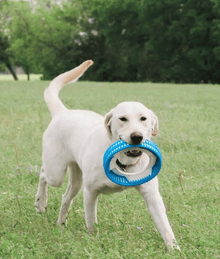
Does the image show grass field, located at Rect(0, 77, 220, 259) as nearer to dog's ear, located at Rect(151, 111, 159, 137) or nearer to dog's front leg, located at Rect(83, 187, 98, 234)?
dog's front leg, located at Rect(83, 187, 98, 234)

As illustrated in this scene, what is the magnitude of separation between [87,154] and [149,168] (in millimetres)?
580

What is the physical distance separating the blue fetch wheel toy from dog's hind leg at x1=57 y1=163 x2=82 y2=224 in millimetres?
935

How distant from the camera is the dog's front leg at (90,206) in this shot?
131 inches

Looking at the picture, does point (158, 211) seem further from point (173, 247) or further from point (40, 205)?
point (40, 205)

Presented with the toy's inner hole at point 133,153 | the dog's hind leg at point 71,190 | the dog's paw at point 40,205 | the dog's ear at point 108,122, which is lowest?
the dog's paw at point 40,205

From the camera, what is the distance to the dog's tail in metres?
4.47

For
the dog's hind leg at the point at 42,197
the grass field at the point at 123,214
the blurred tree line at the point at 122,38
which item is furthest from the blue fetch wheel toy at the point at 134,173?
the blurred tree line at the point at 122,38

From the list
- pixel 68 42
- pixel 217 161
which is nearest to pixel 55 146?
pixel 217 161

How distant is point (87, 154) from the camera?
130 inches

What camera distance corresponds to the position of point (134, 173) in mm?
3104

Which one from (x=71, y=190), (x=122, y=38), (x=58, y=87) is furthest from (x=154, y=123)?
(x=122, y=38)

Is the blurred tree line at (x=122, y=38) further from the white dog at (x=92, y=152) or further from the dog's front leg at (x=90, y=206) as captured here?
the dog's front leg at (x=90, y=206)

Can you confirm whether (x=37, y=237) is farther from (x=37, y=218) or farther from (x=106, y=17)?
(x=106, y=17)

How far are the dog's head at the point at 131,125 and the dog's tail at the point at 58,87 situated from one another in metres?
1.48
